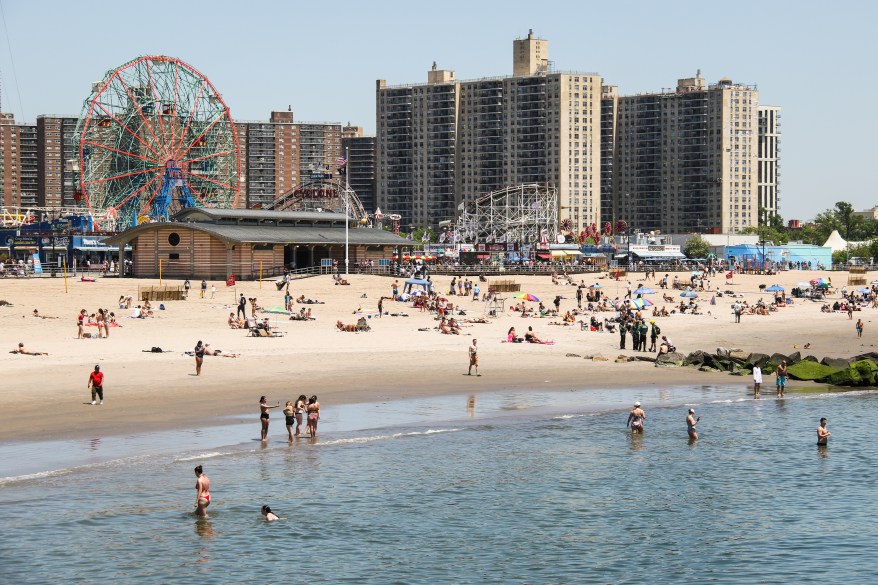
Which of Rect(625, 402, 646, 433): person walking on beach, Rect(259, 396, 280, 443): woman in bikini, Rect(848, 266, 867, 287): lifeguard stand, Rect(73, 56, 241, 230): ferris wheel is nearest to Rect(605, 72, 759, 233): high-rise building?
Rect(848, 266, 867, 287): lifeguard stand

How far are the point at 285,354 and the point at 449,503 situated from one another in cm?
1883

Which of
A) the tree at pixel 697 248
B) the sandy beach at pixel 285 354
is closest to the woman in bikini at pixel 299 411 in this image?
the sandy beach at pixel 285 354

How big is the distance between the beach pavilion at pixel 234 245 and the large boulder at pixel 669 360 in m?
32.1

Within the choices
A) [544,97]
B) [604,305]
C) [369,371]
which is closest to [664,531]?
[369,371]

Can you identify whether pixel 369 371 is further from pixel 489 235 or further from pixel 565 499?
pixel 489 235

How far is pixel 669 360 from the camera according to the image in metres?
46.1

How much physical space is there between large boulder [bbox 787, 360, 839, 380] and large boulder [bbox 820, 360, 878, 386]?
599 mm

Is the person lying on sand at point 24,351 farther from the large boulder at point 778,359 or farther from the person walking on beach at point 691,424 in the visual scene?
the large boulder at point 778,359

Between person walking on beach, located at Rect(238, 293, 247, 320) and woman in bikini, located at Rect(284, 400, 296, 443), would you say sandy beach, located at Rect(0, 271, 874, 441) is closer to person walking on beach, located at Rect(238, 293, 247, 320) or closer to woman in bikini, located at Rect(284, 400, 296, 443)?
person walking on beach, located at Rect(238, 293, 247, 320)

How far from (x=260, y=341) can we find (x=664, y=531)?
2543 cm

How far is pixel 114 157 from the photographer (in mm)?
100000

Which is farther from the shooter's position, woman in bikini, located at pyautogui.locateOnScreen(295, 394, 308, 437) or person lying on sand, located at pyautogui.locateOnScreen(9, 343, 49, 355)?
person lying on sand, located at pyautogui.locateOnScreen(9, 343, 49, 355)

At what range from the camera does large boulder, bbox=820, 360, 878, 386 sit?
145 feet

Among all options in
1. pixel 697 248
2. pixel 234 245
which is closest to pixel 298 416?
pixel 234 245
